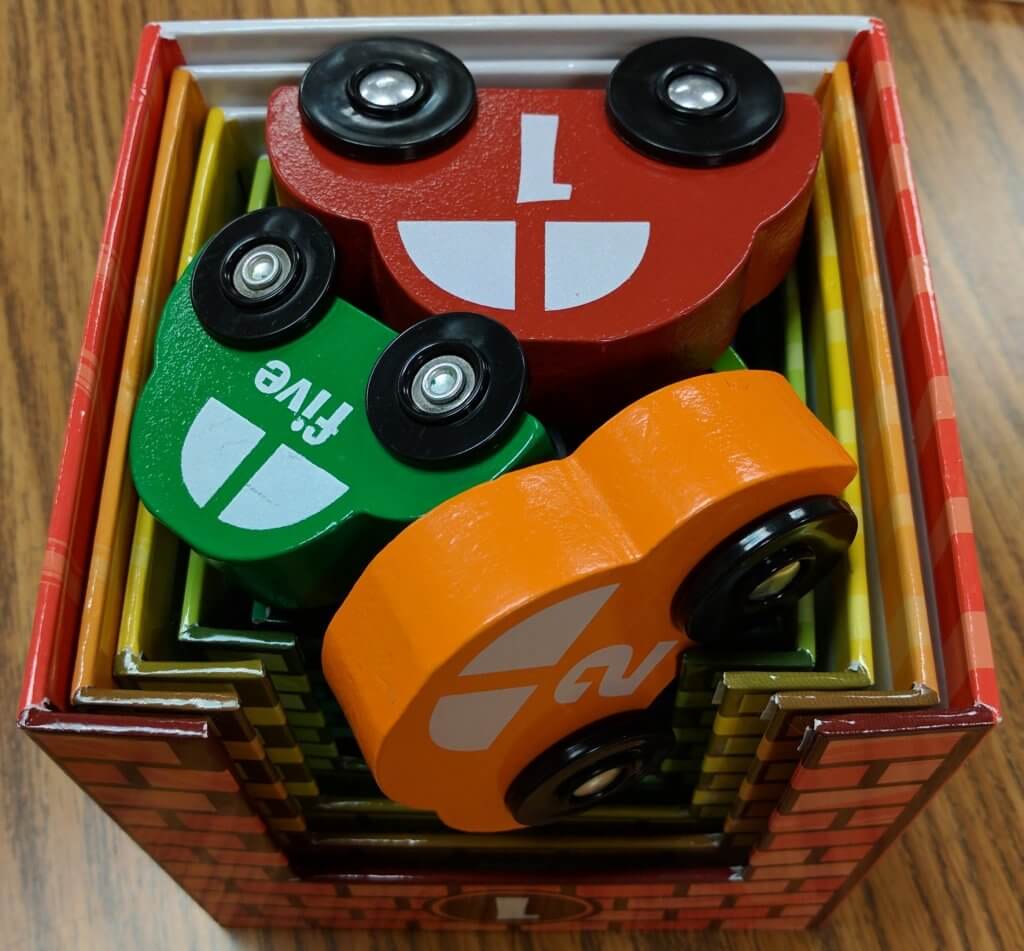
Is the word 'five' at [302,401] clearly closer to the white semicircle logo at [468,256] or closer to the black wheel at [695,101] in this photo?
the white semicircle logo at [468,256]

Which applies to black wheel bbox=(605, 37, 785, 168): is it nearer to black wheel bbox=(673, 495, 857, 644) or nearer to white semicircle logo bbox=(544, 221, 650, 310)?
white semicircle logo bbox=(544, 221, 650, 310)

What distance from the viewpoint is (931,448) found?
51 cm

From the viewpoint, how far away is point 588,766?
488mm

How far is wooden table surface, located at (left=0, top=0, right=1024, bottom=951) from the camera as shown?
639 mm

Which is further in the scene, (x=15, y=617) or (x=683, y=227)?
(x=15, y=617)

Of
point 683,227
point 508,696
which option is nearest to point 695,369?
point 683,227

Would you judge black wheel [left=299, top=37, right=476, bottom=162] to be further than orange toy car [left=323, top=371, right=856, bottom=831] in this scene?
Yes

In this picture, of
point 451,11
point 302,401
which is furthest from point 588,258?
point 451,11

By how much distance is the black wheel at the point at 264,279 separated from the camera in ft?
1.66

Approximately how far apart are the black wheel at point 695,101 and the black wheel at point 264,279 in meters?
0.15

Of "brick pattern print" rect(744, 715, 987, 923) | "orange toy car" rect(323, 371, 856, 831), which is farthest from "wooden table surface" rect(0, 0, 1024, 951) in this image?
"orange toy car" rect(323, 371, 856, 831)

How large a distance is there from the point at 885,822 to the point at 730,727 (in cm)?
9

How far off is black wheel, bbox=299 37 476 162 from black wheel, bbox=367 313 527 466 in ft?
0.36

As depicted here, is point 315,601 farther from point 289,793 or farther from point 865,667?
point 865,667
